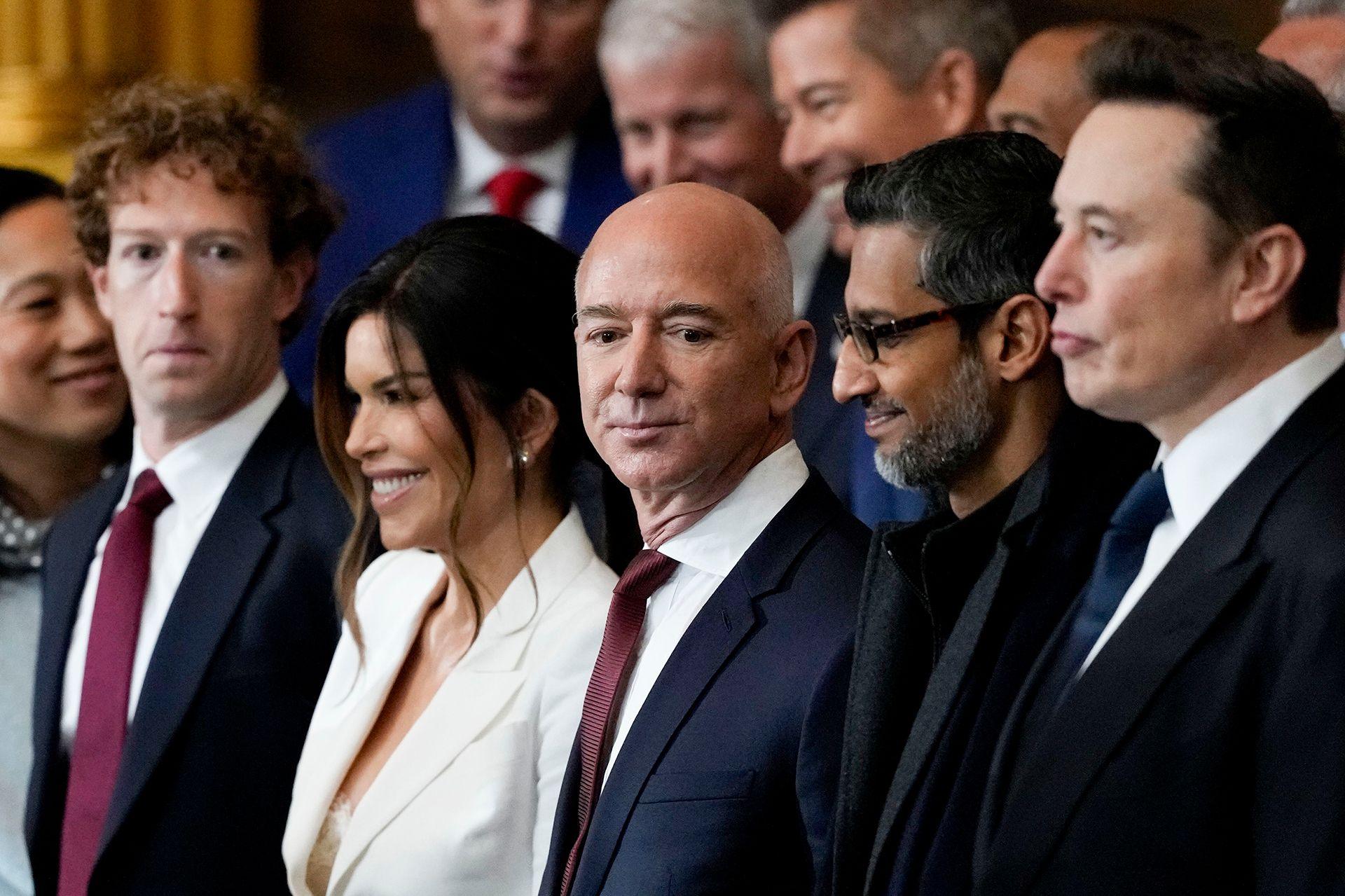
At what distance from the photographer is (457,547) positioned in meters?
2.96

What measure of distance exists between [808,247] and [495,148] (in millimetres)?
978

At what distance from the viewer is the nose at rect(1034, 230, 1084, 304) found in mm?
2057

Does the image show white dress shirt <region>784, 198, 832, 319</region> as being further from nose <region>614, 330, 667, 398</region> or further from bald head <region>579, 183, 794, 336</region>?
nose <region>614, 330, 667, 398</region>

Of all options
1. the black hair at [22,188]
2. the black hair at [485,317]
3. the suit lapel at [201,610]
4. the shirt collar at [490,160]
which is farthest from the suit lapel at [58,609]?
the shirt collar at [490,160]

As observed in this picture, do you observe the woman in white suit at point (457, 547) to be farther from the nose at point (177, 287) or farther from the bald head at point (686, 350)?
the nose at point (177, 287)

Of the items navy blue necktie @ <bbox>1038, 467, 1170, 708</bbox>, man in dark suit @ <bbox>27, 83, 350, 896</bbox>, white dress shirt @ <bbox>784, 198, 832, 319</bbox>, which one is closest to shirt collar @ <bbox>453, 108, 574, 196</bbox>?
white dress shirt @ <bbox>784, 198, 832, 319</bbox>

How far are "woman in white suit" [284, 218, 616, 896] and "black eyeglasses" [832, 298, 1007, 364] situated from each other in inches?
23.2

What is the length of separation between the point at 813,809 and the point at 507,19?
2.67 meters

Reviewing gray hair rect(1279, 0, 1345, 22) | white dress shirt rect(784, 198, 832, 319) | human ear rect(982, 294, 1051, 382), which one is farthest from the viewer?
white dress shirt rect(784, 198, 832, 319)

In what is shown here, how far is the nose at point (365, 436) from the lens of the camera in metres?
2.99

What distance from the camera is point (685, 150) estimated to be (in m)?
4.05

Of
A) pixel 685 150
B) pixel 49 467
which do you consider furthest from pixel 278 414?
pixel 685 150

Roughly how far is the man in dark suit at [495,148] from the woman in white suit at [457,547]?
1409mm

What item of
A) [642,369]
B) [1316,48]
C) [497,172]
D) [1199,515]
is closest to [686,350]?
[642,369]
